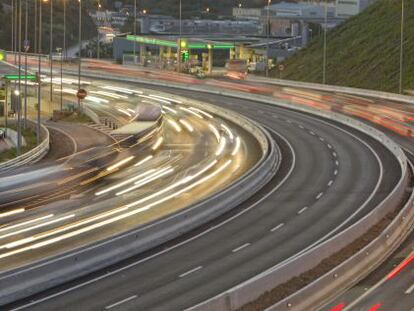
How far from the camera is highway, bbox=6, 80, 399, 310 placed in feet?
98.9

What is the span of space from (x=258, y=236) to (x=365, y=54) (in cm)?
8417

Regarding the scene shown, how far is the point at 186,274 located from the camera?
32875 millimetres

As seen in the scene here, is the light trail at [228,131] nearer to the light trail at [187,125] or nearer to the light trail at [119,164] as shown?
the light trail at [187,125]

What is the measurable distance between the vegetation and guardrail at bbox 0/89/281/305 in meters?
23.8

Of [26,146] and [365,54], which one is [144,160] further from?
[365,54]

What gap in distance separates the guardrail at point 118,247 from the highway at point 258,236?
0.38 meters

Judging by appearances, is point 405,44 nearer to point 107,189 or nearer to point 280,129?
point 280,129

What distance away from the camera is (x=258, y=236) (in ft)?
129

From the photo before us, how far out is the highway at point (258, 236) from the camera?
98.9 feet

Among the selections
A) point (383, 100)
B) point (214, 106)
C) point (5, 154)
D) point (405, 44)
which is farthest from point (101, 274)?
point (405, 44)

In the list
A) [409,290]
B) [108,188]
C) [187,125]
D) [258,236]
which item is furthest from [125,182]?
[187,125]

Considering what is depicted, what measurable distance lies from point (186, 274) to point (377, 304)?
714cm

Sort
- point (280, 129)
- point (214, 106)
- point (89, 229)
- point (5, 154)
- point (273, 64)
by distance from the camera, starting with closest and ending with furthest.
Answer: point (89, 229) → point (5, 154) → point (280, 129) → point (214, 106) → point (273, 64)

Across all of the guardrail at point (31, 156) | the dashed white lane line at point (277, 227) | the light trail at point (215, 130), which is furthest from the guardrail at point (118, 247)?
the light trail at point (215, 130)
